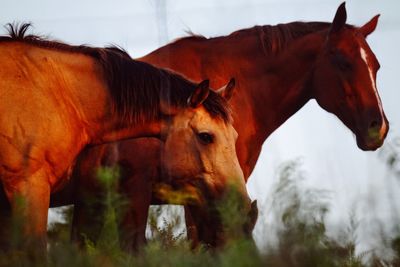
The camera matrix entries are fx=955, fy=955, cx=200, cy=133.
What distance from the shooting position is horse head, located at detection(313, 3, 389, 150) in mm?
8672

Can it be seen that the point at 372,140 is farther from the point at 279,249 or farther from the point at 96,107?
the point at 279,249

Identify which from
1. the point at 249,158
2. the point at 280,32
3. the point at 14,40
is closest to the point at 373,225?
the point at 14,40

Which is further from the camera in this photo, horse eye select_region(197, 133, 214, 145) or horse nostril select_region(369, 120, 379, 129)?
horse nostril select_region(369, 120, 379, 129)

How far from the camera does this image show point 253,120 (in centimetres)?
886

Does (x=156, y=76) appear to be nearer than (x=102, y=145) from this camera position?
Yes

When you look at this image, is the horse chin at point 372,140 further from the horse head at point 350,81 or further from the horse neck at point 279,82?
the horse neck at point 279,82

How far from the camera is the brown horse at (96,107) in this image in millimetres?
6211

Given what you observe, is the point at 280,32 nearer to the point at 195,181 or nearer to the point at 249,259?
the point at 195,181

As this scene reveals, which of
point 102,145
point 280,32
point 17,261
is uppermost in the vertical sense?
point 280,32

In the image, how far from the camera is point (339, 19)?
354 inches

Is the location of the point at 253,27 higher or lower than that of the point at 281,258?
higher

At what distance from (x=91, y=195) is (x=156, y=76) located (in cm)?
99

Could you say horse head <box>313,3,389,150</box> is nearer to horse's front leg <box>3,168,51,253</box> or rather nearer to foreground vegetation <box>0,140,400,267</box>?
horse's front leg <box>3,168,51,253</box>

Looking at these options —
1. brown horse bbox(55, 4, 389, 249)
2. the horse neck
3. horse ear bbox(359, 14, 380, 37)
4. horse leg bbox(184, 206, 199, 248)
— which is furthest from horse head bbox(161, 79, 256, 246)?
horse ear bbox(359, 14, 380, 37)
